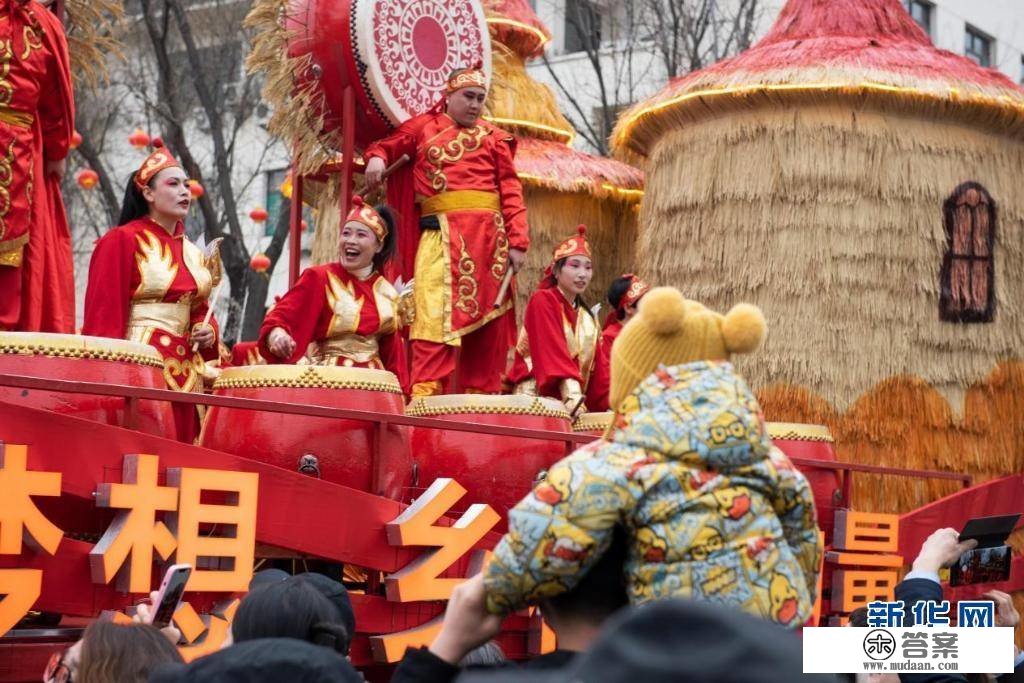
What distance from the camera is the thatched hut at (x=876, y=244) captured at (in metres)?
8.82

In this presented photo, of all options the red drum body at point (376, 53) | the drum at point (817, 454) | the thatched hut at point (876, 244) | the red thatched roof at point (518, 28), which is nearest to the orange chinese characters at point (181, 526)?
the red drum body at point (376, 53)

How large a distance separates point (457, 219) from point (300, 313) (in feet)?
4.07

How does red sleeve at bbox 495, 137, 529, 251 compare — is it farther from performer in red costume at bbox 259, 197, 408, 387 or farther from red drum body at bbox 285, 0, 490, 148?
performer in red costume at bbox 259, 197, 408, 387

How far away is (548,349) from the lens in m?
7.36

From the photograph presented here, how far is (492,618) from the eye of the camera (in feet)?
7.58

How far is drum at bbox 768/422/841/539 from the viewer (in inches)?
281

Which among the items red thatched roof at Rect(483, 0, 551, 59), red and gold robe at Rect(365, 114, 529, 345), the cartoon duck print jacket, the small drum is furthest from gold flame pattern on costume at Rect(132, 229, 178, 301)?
red thatched roof at Rect(483, 0, 551, 59)

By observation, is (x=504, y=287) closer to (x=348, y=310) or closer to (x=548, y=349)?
(x=548, y=349)

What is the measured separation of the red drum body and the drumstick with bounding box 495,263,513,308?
0.87 m

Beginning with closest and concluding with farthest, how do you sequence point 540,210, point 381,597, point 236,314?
point 381,597 → point 540,210 → point 236,314

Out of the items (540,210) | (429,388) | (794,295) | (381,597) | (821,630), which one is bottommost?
(381,597)

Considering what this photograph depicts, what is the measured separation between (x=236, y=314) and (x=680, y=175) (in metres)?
6.99

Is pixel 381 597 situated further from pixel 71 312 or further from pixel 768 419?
pixel 768 419

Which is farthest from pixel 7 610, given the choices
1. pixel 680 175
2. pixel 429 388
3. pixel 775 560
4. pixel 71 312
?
pixel 680 175
